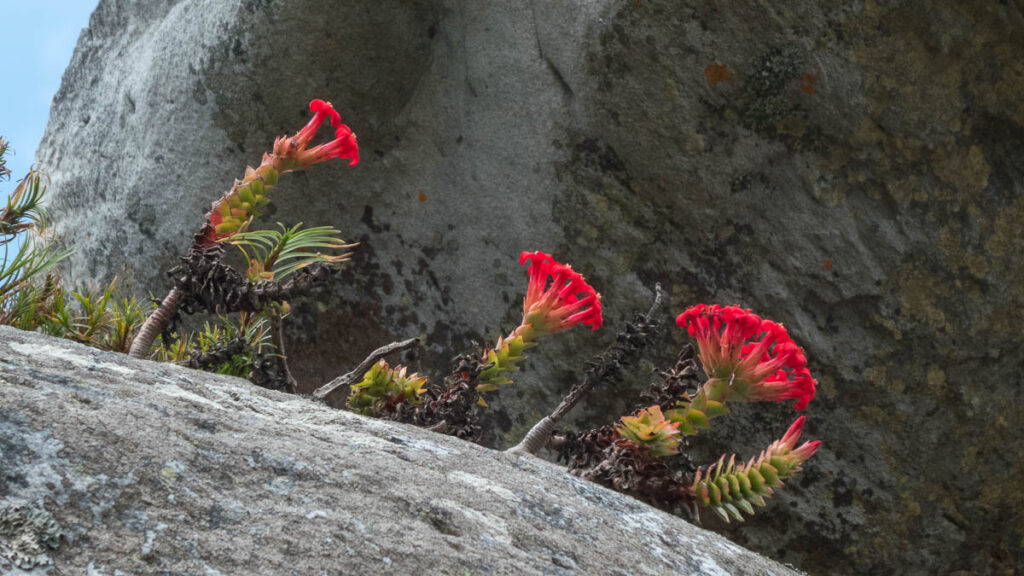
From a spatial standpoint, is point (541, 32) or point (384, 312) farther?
point (384, 312)

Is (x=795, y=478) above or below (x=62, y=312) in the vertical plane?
above

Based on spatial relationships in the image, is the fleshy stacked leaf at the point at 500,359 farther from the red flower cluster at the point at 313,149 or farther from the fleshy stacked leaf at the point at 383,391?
the red flower cluster at the point at 313,149

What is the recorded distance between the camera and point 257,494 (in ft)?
5.93

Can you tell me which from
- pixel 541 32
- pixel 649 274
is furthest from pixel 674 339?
pixel 541 32

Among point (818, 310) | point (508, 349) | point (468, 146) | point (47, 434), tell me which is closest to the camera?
point (47, 434)

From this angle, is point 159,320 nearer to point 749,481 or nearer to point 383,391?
point 383,391

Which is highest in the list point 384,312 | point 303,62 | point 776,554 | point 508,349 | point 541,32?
point 541,32

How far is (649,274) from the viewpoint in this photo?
175 inches

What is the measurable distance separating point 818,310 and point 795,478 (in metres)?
0.83

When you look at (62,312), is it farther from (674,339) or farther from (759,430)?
(759,430)

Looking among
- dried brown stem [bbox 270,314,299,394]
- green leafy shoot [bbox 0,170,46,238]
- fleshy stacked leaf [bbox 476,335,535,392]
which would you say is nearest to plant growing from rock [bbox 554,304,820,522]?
fleshy stacked leaf [bbox 476,335,535,392]

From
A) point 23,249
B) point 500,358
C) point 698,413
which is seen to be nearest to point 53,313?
point 23,249

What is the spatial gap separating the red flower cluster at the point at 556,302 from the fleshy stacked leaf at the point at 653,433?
14.3 inches

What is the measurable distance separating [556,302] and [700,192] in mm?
1391
